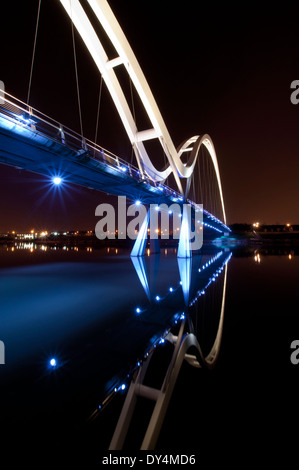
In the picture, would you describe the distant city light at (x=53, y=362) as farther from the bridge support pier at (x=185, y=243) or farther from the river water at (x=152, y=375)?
the bridge support pier at (x=185, y=243)

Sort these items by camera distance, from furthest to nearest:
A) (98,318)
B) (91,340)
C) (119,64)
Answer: (119,64)
(98,318)
(91,340)

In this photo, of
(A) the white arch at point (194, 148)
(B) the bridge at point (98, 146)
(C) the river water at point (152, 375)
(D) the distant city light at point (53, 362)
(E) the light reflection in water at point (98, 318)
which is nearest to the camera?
(C) the river water at point (152, 375)

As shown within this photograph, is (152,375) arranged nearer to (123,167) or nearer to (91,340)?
(91,340)

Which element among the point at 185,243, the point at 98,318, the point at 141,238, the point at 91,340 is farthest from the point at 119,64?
the point at 91,340

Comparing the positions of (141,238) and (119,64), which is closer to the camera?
(119,64)

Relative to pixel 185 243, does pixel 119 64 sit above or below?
above

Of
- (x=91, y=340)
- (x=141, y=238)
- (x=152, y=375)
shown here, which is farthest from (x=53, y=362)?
(x=141, y=238)

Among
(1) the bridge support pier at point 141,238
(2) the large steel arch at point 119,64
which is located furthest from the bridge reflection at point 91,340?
(1) the bridge support pier at point 141,238

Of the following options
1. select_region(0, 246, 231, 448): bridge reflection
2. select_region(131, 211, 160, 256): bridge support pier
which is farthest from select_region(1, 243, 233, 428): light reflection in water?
select_region(131, 211, 160, 256): bridge support pier

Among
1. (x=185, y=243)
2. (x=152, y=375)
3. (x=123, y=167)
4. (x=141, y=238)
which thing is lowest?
(x=152, y=375)

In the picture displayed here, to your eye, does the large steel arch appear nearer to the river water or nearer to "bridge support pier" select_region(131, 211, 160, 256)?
"bridge support pier" select_region(131, 211, 160, 256)

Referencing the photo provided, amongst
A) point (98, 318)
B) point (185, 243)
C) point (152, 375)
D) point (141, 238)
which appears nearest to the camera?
point (152, 375)

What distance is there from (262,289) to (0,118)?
11.6 metres
